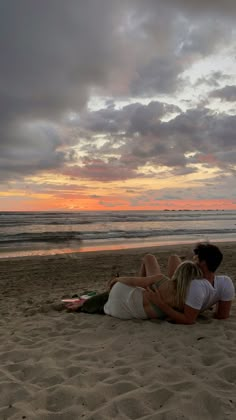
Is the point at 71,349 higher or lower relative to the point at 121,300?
lower

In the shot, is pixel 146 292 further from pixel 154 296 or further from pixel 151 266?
pixel 151 266

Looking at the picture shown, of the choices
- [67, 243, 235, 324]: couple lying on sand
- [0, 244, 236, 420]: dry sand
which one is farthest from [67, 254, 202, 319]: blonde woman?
[0, 244, 236, 420]: dry sand

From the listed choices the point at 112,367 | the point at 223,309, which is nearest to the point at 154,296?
the point at 223,309

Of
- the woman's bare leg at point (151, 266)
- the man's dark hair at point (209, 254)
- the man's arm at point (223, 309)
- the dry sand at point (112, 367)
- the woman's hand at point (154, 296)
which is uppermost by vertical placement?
the man's dark hair at point (209, 254)

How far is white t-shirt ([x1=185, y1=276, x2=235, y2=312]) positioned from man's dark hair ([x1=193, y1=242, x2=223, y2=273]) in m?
0.23

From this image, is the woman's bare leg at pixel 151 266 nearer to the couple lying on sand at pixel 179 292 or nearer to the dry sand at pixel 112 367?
the couple lying on sand at pixel 179 292

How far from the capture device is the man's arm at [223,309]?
4.80m

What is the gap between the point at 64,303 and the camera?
243 inches

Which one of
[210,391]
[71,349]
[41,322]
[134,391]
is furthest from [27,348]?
[210,391]

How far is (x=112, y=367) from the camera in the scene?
3.48 m

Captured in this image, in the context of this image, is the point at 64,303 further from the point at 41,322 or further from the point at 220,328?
the point at 220,328

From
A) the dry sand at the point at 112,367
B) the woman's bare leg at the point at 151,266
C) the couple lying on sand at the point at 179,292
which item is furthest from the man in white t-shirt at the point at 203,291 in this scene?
the woman's bare leg at the point at 151,266

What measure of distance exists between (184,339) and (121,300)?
3.65 ft

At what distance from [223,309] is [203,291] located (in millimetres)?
749
